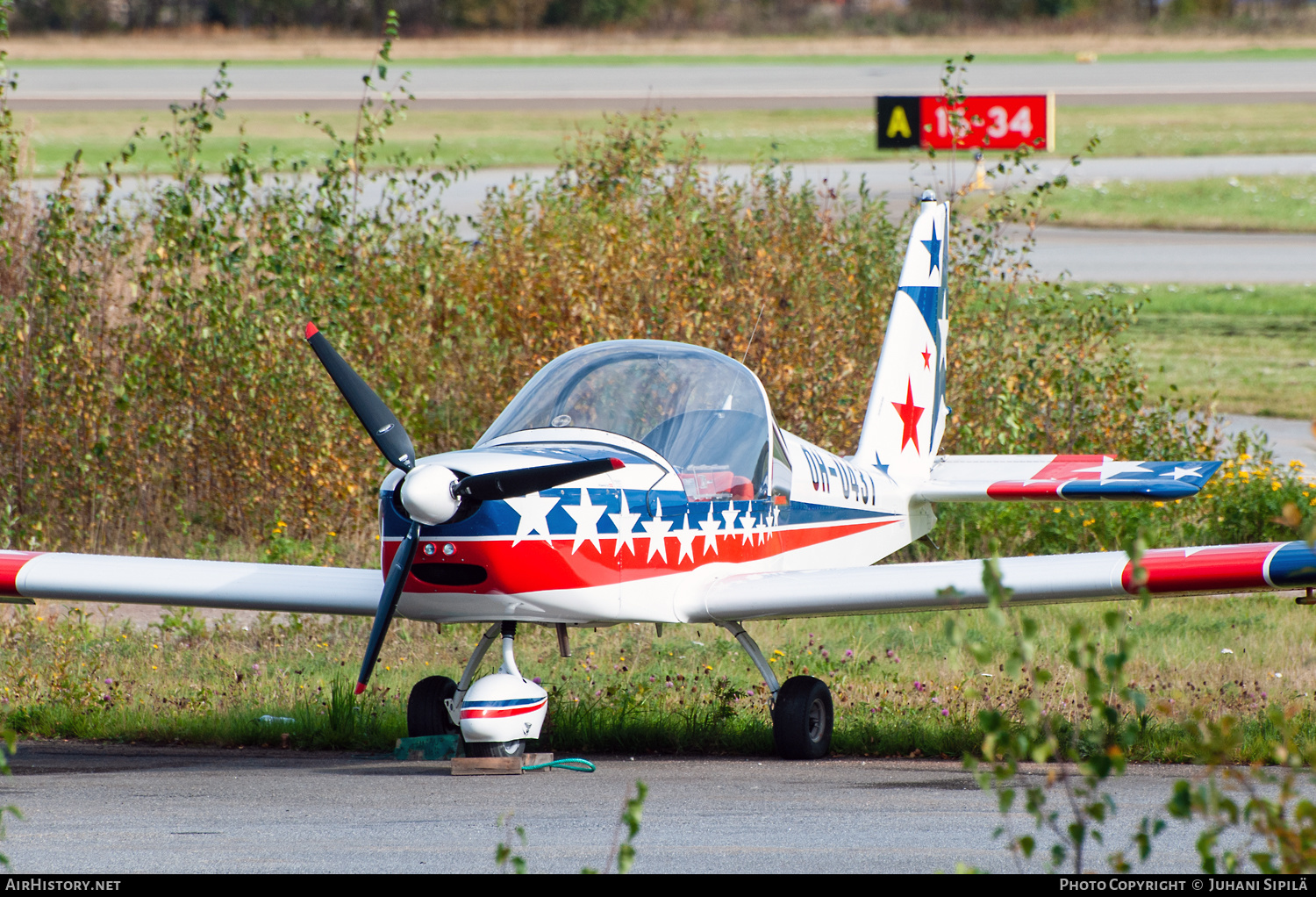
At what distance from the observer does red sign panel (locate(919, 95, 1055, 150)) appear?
14531mm

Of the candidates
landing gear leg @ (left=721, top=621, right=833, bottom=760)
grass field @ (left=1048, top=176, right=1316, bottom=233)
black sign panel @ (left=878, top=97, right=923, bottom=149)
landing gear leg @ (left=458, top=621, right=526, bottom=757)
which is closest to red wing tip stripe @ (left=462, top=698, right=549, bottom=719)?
landing gear leg @ (left=458, top=621, right=526, bottom=757)

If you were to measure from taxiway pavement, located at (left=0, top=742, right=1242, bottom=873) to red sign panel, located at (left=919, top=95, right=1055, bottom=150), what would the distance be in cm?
842

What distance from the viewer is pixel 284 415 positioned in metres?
12.5

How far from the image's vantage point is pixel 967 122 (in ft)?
47.9

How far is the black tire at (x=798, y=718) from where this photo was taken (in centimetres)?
756

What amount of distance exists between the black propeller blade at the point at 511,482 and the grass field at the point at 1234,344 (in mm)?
9473

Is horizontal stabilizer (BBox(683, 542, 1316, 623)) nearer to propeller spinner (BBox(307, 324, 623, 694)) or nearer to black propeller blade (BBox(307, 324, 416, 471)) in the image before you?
propeller spinner (BBox(307, 324, 623, 694))

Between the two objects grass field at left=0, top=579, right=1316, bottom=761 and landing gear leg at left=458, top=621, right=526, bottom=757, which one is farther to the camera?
grass field at left=0, top=579, right=1316, bottom=761

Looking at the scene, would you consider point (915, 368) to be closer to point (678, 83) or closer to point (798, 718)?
point (798, 718)

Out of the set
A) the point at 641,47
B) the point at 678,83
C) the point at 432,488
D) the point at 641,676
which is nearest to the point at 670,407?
the point at 432,488

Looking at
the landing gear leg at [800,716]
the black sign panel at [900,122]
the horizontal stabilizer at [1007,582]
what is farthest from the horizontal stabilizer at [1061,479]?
the black sign panel at [900,122]

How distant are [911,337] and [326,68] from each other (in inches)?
1799
